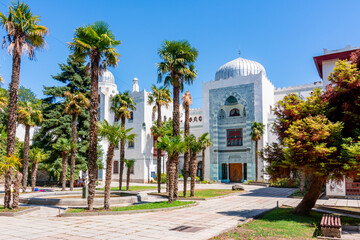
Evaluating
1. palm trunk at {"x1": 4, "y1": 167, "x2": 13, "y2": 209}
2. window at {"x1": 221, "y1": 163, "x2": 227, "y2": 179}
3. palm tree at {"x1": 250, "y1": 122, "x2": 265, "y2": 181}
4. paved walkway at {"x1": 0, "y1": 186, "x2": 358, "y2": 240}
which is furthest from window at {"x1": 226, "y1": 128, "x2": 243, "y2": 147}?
palm trunk at {"x1": 4, "y1": 167, "x2": 13, "y2": 209}

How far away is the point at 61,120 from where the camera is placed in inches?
1344

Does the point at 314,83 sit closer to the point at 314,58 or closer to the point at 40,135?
the point at 314,58

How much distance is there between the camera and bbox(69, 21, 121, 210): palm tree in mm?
14508

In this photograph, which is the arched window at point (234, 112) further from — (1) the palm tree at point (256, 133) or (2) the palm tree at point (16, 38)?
(2) the palm tree at point (16, 38)

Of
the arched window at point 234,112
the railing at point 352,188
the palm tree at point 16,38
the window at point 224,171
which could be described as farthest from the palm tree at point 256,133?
the palm tree at point 16,38

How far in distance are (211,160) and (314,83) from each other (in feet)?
57.8

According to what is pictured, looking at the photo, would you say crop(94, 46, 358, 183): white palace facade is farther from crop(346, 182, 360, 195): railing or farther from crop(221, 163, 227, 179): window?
crop(346, 182, 360, 195): railing

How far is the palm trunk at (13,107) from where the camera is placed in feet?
46.0

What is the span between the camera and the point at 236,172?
40875 millimetres

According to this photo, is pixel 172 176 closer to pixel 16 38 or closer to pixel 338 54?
pixel 16 38

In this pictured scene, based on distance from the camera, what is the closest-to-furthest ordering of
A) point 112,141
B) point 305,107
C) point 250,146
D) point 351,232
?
point 351,232, point 305,107, point 112,141, point 250,146

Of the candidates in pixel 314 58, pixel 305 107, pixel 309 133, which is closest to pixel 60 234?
pixel 309 133

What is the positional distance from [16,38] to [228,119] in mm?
30828

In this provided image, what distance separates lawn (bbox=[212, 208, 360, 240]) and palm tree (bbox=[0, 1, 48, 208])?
419 inches
